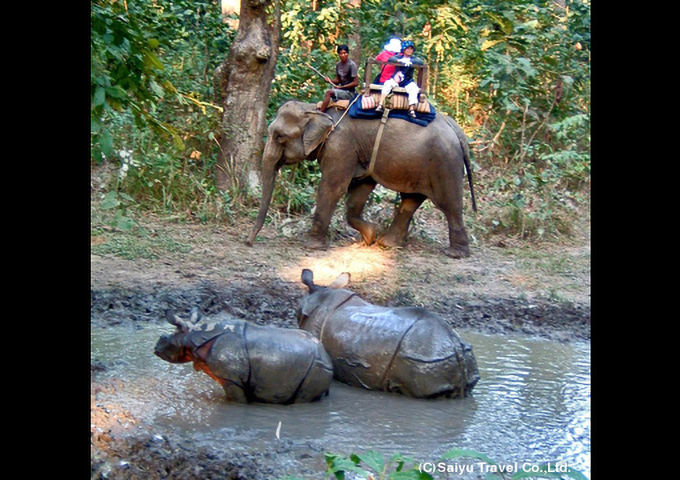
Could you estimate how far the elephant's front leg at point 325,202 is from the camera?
10.8 m

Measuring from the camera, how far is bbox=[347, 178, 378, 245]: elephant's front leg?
11133mm

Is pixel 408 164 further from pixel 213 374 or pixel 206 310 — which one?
pixel 213 374

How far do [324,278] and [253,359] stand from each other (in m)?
4.08

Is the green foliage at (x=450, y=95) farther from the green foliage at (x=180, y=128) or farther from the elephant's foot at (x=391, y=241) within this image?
the elephant's foot at (x=391, y=241)

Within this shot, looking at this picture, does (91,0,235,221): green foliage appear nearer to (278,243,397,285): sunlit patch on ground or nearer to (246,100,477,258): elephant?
(246,100,477,258): elephant

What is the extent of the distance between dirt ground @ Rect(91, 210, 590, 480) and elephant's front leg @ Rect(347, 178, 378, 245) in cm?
22

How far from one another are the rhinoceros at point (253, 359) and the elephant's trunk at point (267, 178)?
16.7 ft

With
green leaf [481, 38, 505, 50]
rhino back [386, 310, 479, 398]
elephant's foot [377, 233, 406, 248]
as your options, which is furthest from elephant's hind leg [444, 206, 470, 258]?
rhino back [386, 310, 479, 398]

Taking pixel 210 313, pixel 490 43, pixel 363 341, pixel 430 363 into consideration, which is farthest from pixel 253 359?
pixel 490 43

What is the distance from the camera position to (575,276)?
1037 centimetres

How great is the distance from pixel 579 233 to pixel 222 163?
5.49m

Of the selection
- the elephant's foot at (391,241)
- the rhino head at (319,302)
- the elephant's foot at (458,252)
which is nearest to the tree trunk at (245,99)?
the elephant's foot at (391,241)
